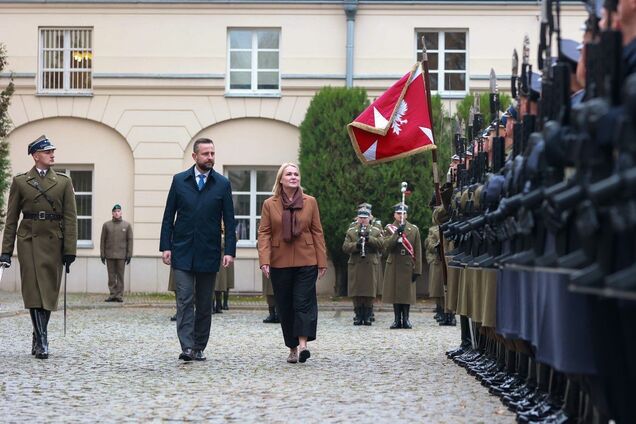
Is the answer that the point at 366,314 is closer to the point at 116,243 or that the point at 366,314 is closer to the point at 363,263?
the point at 363,263

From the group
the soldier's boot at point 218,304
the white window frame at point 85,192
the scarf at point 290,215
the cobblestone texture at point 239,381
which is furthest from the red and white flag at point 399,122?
the white window frame at point 85,192

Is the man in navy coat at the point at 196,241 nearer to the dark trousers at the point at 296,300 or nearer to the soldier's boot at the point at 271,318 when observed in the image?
the dark trousers at the point at 296,300

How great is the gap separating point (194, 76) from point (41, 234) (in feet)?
59.0

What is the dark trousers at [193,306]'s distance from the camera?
12477 mm

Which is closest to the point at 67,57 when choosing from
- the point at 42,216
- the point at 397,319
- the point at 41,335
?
the point at 397,319

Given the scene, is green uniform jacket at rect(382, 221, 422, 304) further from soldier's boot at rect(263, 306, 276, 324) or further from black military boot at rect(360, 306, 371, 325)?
soldier's boot at rect(263, 306, 276, 324)

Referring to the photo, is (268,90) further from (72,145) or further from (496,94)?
(496,94)

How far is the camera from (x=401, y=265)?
2039 centimetres

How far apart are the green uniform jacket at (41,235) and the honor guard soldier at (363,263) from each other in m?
8.25

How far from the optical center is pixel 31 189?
1278 cm

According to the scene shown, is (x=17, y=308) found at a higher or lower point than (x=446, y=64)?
lower

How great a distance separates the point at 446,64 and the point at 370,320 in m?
11.1

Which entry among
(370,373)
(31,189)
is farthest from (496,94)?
(31,189)

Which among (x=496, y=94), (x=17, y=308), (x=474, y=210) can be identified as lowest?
(x=17, y=308)
